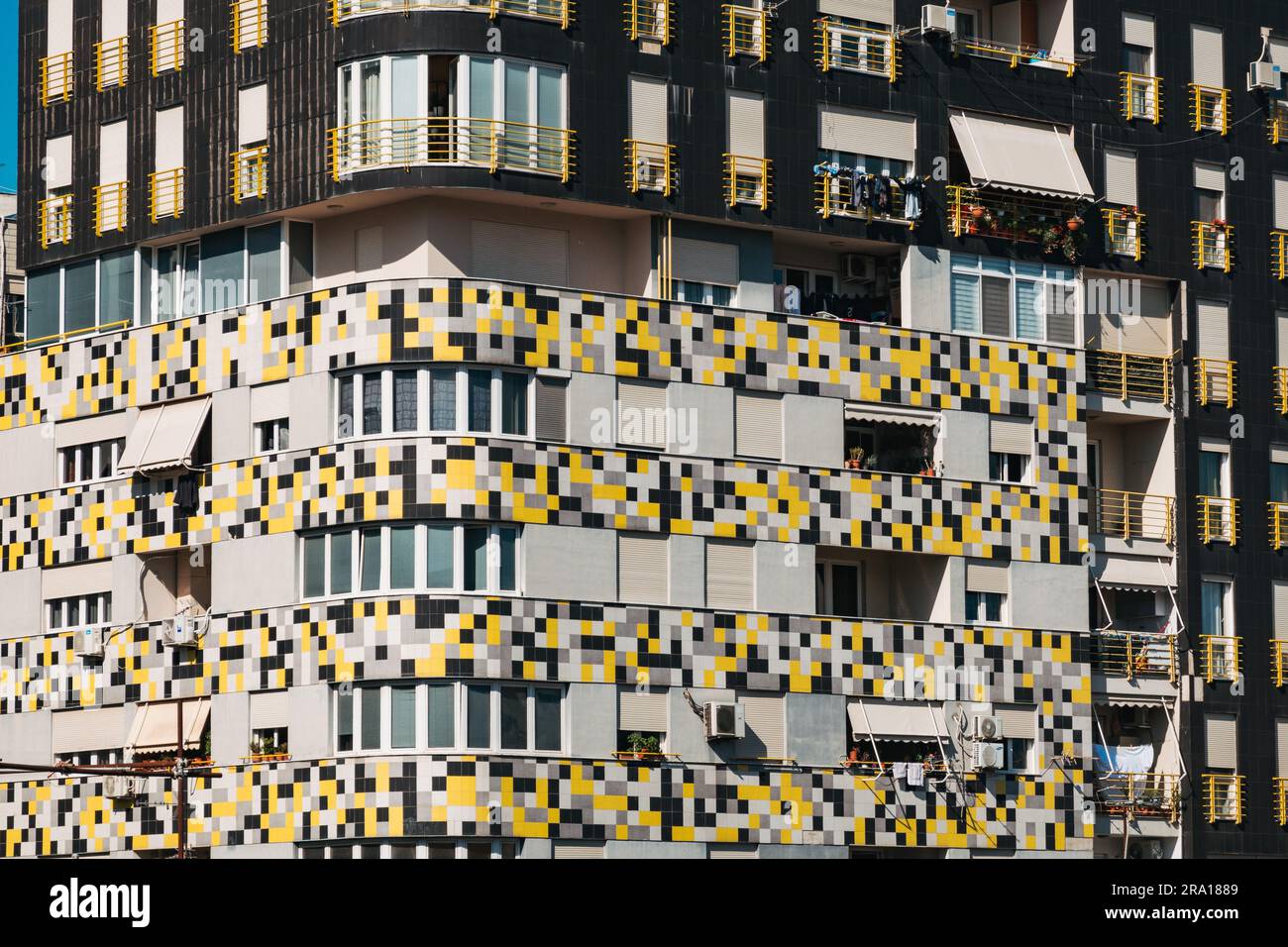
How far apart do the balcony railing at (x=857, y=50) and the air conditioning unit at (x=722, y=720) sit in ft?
50.6

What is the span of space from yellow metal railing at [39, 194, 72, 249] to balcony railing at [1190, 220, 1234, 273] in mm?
27984

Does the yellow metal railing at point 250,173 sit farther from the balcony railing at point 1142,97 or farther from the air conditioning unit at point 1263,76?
the air conditioning unit at point 1263,76

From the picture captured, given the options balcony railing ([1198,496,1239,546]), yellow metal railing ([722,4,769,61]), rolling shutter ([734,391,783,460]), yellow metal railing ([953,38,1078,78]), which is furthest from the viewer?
balcony railing ([1198,496,1239,546])

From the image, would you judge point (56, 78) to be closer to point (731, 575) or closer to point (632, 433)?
point (632, 433)

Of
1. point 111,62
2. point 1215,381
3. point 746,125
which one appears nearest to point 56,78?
point 111,62

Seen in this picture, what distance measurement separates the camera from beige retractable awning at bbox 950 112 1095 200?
62156 mm

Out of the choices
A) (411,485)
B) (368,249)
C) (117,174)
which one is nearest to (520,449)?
(411,485)

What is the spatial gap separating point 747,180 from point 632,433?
6.91 m

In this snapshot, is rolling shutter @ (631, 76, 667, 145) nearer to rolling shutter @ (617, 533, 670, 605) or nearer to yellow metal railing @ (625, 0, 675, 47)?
yellow metal railing @ (625, 0, 675, 47)

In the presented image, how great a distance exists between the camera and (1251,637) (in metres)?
65.4

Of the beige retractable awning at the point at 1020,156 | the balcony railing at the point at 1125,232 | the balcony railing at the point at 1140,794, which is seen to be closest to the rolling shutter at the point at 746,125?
the beige retractable awning at the point at 1020,156

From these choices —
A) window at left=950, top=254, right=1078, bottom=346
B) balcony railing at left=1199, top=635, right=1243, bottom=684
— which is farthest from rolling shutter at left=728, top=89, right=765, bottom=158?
balcony railing at left=1199, top=635, right=1243, bottom=684

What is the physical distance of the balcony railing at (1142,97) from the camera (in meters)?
65.4
